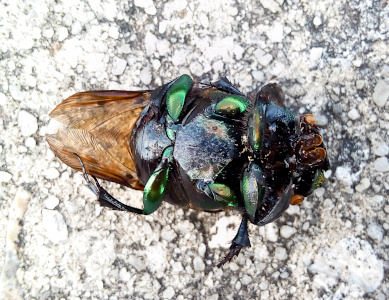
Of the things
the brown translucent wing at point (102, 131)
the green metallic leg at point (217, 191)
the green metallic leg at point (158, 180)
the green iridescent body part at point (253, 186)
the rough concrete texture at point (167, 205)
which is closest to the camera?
the green iridescent body part at point (253, 186)

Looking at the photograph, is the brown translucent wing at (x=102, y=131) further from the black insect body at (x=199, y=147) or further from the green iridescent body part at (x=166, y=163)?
the green iridescent body part at (x=166, y=163)

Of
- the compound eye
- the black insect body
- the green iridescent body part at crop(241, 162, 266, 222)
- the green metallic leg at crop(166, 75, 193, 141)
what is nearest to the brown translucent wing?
the black insect body

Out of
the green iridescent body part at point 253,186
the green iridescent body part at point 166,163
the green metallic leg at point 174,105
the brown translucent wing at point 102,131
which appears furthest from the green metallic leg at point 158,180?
the green iridescent body part at point 253,186

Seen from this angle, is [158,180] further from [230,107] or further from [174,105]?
[230,107]

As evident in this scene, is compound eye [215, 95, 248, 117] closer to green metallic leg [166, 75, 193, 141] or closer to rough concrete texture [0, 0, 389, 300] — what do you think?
green metallic leg [166, 75, 193, 141]

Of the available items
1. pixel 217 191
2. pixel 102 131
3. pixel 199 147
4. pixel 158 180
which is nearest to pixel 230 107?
pixel 199 147

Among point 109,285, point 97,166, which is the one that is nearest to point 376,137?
point 97,166
